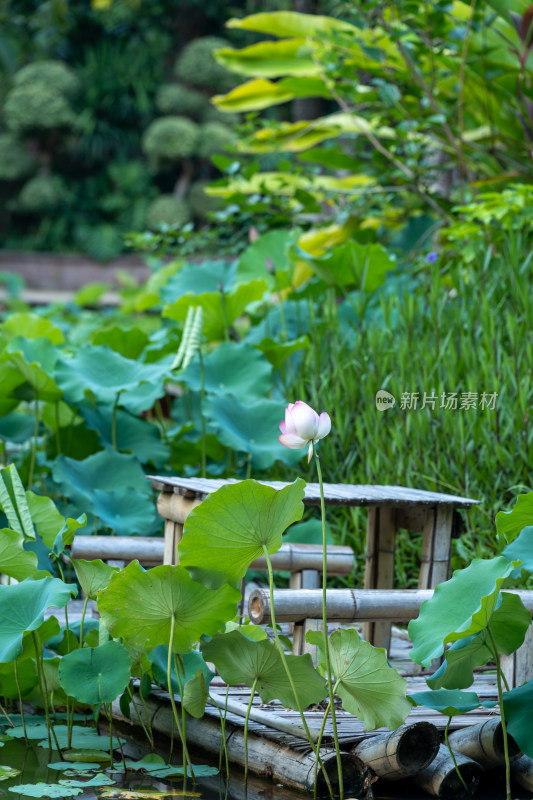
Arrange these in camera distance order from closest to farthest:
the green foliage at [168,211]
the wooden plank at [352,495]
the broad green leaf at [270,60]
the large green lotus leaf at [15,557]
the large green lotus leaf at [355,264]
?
the large green lotus leaf at [15,557] < the wooden plank at [352,495] < the large green lotus leaf at [355,264] < the broad green leaf at [270,60] < the green foliage at [168,211]

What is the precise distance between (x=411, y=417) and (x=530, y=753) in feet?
4.86

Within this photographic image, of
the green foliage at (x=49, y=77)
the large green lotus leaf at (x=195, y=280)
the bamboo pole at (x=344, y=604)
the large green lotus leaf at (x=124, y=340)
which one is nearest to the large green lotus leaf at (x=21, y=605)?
the bamboo pole at (x=344, y=604)

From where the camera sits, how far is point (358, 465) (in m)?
2.97

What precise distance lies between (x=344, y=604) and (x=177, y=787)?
42cm

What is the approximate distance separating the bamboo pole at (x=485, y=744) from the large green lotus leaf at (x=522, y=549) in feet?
0.93

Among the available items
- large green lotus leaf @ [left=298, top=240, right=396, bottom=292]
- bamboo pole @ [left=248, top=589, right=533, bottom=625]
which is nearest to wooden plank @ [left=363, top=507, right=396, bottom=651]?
bamboo pole @ [left=248, top=589, right=533, bottom=625]

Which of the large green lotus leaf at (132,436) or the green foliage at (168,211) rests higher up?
the large green lotus leaf at (132,436)

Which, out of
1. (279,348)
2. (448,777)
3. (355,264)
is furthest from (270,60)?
(448,777)

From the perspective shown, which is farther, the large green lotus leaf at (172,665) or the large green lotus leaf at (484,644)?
the large green lotus leaf at (172,665)

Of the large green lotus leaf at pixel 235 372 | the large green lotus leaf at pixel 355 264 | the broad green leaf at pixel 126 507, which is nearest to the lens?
the broad green leaf at pixel 126 507

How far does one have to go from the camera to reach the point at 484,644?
4.54 feet

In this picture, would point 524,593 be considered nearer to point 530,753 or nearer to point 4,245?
point 530,753

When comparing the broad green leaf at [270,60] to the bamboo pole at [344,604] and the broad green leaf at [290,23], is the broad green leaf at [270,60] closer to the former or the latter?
the broad green leaf at [290,23]

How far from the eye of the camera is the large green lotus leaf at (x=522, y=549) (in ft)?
4.55
